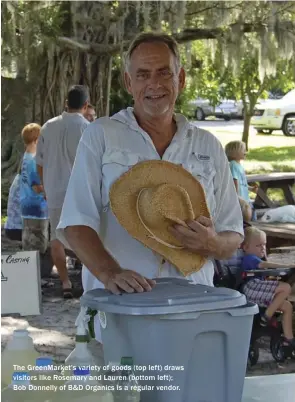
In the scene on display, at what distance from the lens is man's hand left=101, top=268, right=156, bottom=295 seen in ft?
7.04

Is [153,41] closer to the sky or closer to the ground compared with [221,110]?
closer to the sky

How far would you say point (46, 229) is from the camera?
7902mm

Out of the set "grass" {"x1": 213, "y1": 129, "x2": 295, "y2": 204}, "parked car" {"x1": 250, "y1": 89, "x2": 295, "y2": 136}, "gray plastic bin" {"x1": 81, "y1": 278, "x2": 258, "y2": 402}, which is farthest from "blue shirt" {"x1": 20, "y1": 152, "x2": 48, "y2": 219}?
"parked car" {"x1": 250, "y1": 89, "x2": 295, "y2": 136}

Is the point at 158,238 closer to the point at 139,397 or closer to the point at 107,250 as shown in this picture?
the point at 107,250

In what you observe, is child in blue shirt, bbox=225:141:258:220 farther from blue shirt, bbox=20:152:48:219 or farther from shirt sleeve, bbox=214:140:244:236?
shirt sleeve, bbox=214:140:244:236

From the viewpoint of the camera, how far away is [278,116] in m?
25.7

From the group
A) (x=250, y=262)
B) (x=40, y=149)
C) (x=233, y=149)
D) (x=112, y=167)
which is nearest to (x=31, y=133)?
(x=40, y=149)

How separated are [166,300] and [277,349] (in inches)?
149

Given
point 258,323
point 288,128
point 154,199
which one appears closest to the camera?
point 154,199

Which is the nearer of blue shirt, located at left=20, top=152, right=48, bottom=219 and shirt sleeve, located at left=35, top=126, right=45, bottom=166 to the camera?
shirt sleeve, located at left=35, top=126, right=45, bottom=166

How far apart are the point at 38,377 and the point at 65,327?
174 inches

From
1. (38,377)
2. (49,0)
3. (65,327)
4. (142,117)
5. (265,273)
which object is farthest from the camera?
(49,0)

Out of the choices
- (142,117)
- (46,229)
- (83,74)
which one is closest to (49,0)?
(83,74)

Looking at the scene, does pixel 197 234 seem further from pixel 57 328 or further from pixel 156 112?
pixel 57 328
